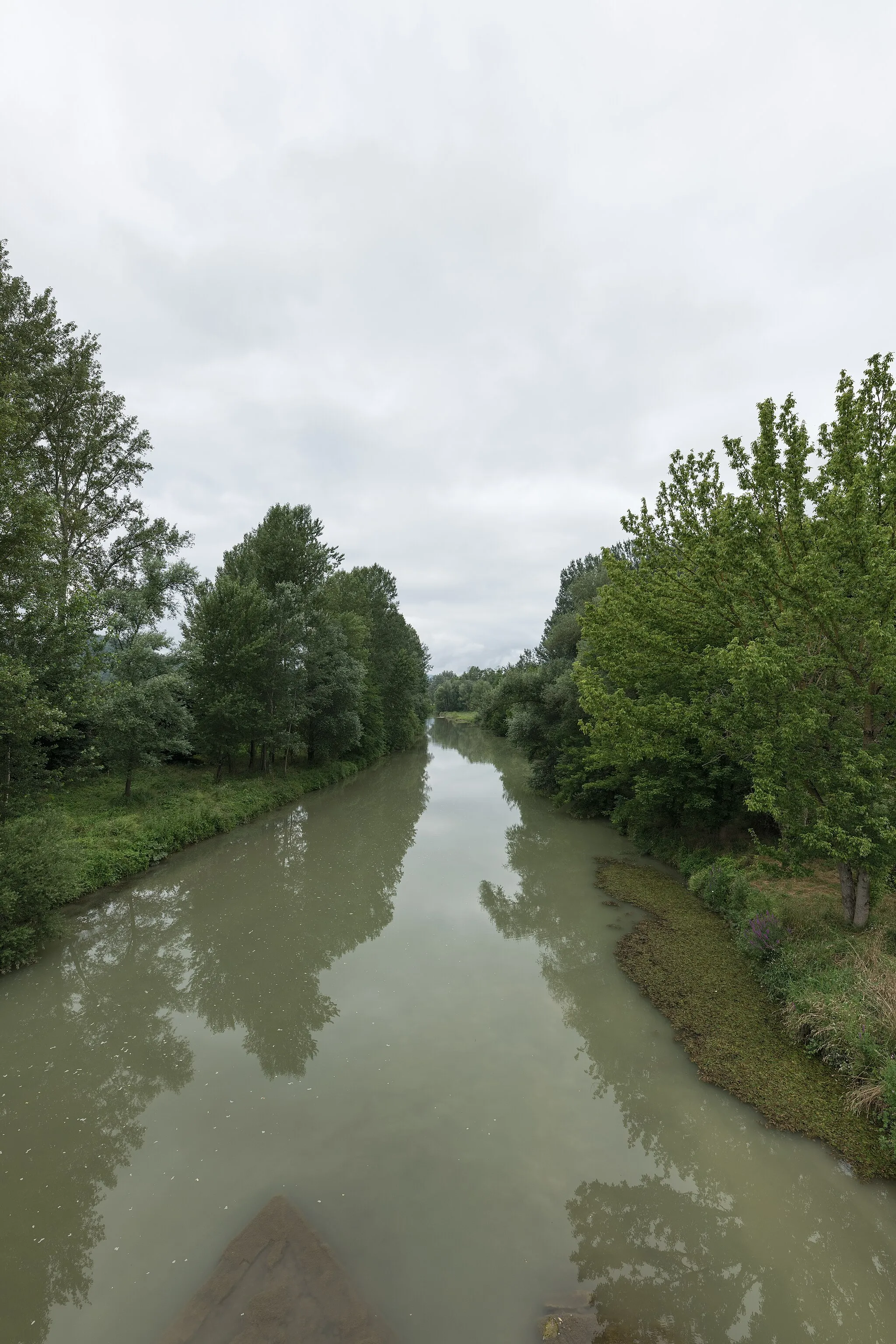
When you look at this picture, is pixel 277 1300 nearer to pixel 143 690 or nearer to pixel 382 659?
pixel 143 690

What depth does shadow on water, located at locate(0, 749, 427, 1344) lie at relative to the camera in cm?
593

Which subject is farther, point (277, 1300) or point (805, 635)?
point (805, 635)

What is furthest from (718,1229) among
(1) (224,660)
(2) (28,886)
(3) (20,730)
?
(1) (224,660)

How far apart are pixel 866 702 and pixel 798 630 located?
5.42 feet

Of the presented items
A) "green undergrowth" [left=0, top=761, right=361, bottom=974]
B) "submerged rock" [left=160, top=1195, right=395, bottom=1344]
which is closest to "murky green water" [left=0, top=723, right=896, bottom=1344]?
"submerged rock" [left=160, top=1195, right=395, bottom=1344]

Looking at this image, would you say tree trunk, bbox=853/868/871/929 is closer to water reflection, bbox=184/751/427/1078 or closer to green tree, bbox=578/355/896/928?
green tree, bbox=578/355/896/928

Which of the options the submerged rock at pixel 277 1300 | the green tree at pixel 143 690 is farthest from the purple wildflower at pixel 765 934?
the green tree at pixel 143 690

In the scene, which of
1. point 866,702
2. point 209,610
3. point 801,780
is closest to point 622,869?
point 801,780

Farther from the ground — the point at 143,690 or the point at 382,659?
the point at 382,659

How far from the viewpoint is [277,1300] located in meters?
4.96

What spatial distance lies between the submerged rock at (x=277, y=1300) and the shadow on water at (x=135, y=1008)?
137 centimetres

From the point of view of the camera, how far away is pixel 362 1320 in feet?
15.8

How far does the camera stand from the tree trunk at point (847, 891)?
10.5 meters

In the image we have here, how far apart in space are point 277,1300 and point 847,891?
10.8 meters
